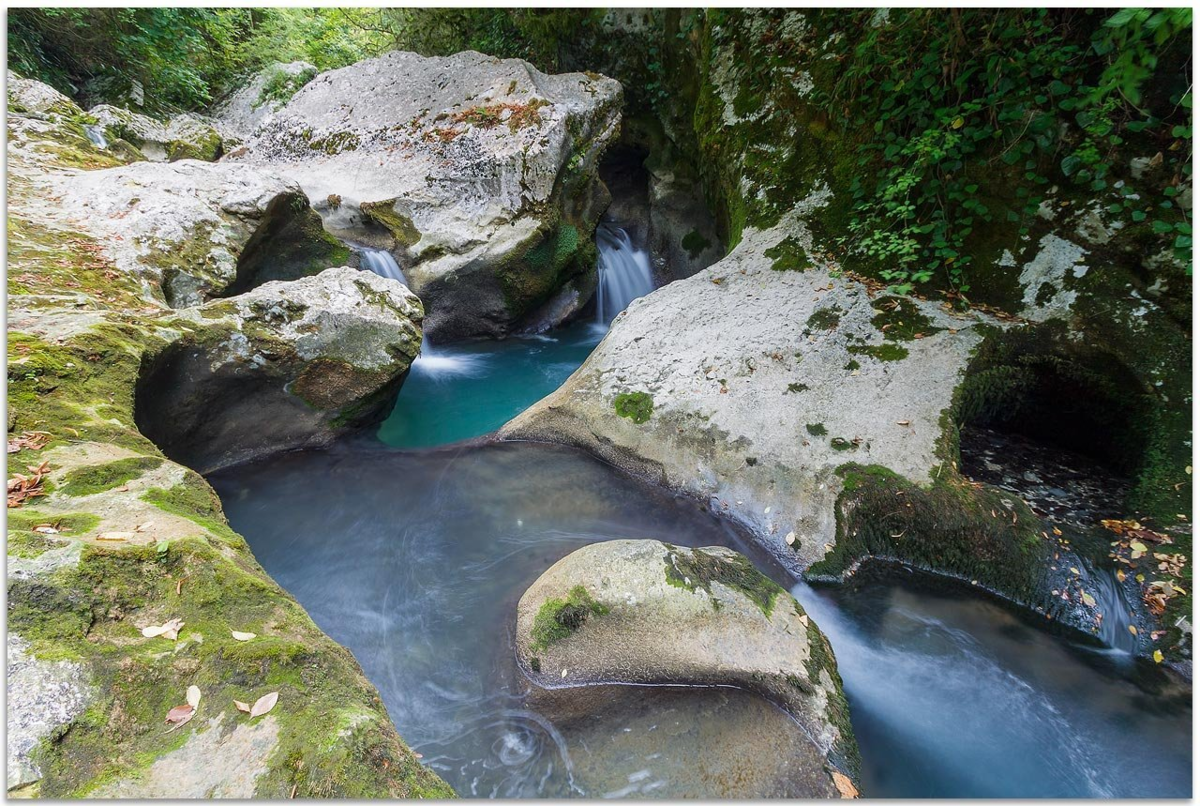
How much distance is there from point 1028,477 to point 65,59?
18.9 metres

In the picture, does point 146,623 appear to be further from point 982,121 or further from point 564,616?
point 982,121

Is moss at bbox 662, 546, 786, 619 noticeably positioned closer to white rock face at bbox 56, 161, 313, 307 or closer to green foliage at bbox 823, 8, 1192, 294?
green foliage at bbox 823, 8, 1192, 294

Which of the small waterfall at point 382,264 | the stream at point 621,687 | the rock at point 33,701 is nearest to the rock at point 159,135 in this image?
the small waterfall at point 382,264

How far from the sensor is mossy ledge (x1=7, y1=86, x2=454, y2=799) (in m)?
1.74

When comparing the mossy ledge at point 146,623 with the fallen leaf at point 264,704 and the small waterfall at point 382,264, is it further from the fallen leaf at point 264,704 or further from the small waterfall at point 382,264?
the small waterfall at point 382,264

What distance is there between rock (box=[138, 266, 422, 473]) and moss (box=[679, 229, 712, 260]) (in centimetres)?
627

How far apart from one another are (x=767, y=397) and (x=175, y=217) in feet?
22.7

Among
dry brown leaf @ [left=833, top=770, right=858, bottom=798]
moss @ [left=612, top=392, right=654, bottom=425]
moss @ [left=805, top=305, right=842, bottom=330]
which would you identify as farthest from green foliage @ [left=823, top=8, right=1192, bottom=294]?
dry brown leaf @ [left=833, top=770, right=858, bottom=798]

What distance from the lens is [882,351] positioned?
5.10 meters

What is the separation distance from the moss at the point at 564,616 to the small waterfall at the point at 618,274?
7906mm

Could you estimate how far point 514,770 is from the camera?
10.2 ft

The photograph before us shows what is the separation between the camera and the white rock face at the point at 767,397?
4.55m

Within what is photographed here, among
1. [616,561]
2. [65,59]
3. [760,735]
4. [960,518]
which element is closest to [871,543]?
[960,518]

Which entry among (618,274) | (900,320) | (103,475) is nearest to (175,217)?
(103,475)
